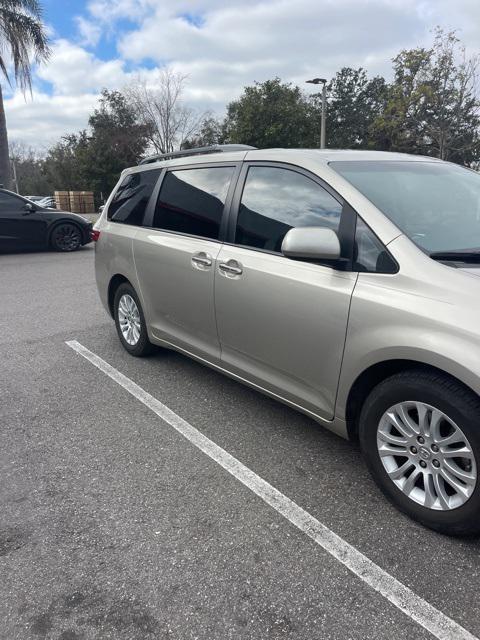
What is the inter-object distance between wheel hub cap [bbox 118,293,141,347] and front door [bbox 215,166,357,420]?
54.2 inches

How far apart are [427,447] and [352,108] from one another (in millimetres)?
48814

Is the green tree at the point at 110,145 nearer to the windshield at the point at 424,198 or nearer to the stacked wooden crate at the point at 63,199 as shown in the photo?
the stacked wooden crate at the point at 63,199

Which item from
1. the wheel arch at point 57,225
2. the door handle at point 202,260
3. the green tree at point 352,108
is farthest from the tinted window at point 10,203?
the green tree at point 352,108

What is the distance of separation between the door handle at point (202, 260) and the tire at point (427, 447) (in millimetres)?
1432

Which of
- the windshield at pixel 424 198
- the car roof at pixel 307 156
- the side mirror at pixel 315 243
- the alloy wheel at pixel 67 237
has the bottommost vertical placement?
the alloy wheel at pixel 67 237

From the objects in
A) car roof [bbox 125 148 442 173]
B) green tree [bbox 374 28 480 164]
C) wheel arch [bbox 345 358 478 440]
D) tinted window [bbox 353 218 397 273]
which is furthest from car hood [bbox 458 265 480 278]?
green tree [bbox 374 28 480 164]

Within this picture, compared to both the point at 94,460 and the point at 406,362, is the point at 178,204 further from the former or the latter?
the point at 406,362

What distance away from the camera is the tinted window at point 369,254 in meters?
2.34

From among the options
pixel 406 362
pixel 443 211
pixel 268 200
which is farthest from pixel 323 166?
pixel 406 362

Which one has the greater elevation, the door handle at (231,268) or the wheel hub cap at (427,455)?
the door handle at (231,268)

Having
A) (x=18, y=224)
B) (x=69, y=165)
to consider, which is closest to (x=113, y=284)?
(x=18, y=224)

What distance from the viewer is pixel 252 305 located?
2955 mm

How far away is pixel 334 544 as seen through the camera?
7.32 ft

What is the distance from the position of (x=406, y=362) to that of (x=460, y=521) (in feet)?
2.38
